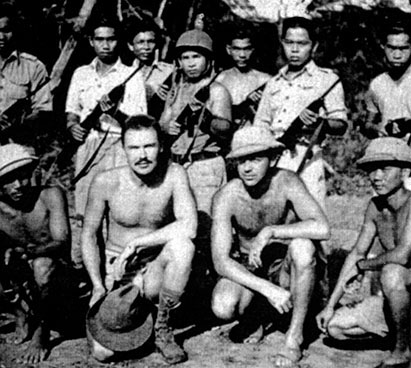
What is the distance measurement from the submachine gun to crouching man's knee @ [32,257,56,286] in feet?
5.89

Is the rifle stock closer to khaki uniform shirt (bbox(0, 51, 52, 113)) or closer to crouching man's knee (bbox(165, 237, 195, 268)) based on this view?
crouching man's knee (bbox(165, 237, 195, 268))

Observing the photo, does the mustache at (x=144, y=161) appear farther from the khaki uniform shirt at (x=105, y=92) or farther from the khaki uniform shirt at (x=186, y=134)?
the khaki uniform shirt at (x=105, y=92)

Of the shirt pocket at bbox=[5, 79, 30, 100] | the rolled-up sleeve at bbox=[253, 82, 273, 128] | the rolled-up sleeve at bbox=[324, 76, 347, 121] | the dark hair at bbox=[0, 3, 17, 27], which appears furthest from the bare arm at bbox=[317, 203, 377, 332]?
the dark hair at bbox=[0, 3, 17, 27]

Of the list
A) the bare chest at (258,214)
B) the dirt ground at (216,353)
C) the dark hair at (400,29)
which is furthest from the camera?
the dark hair at (400,29)

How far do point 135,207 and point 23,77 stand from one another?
6.44 feet

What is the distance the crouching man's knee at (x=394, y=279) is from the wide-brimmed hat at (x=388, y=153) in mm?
628

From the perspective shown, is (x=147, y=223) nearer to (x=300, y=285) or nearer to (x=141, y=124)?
(x=141, y=124)

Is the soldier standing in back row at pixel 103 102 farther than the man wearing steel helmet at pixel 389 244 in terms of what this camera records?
Yes

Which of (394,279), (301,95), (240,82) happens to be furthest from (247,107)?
(394,279)

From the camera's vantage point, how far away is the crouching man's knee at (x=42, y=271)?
15.3 feet

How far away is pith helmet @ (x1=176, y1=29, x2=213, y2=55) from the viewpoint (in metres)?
5.46

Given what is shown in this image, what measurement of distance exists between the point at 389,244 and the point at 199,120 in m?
1.63

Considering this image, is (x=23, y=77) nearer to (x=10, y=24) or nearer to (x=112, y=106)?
(x=10, y=24)

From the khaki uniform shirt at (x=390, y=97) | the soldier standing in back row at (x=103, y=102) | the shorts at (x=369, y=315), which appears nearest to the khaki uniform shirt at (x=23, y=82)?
the soldier standing in back row at (x=103, y=102)
